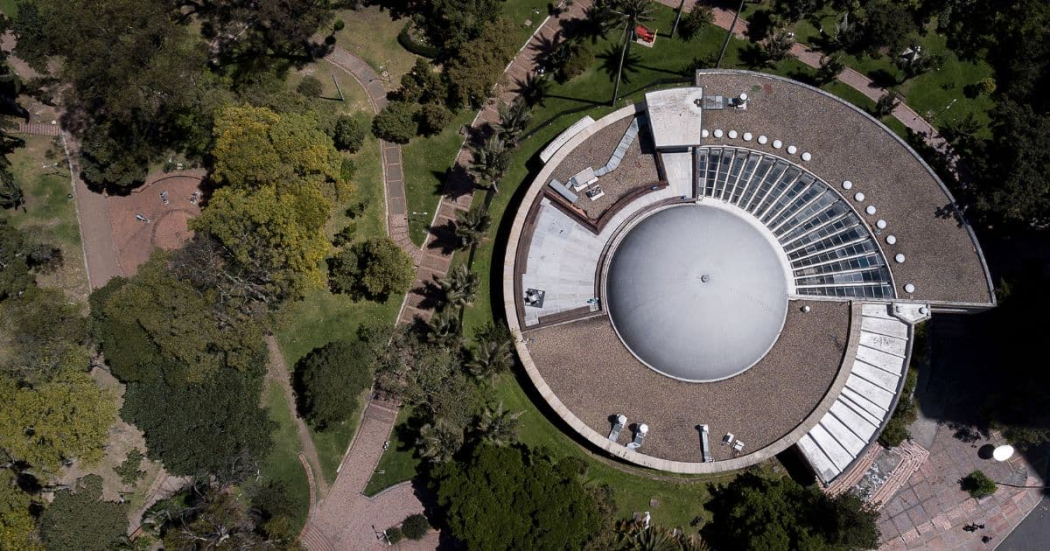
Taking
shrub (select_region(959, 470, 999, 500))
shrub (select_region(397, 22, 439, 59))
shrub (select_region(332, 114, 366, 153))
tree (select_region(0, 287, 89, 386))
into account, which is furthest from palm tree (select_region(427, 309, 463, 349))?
shrub (select_region(959, 470, 999, 500))

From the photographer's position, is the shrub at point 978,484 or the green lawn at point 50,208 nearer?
the shrub at point 978,484

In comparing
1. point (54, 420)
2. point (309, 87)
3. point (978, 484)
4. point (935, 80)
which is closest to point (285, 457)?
point (54, 420)

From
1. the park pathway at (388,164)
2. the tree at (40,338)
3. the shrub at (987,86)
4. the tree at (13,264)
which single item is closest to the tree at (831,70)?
the shrub at (987,86)

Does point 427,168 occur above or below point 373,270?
above

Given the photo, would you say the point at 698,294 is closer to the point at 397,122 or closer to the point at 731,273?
the point at 731,273

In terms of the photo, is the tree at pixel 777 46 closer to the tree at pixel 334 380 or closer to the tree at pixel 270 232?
the tree at pixel 270 232
